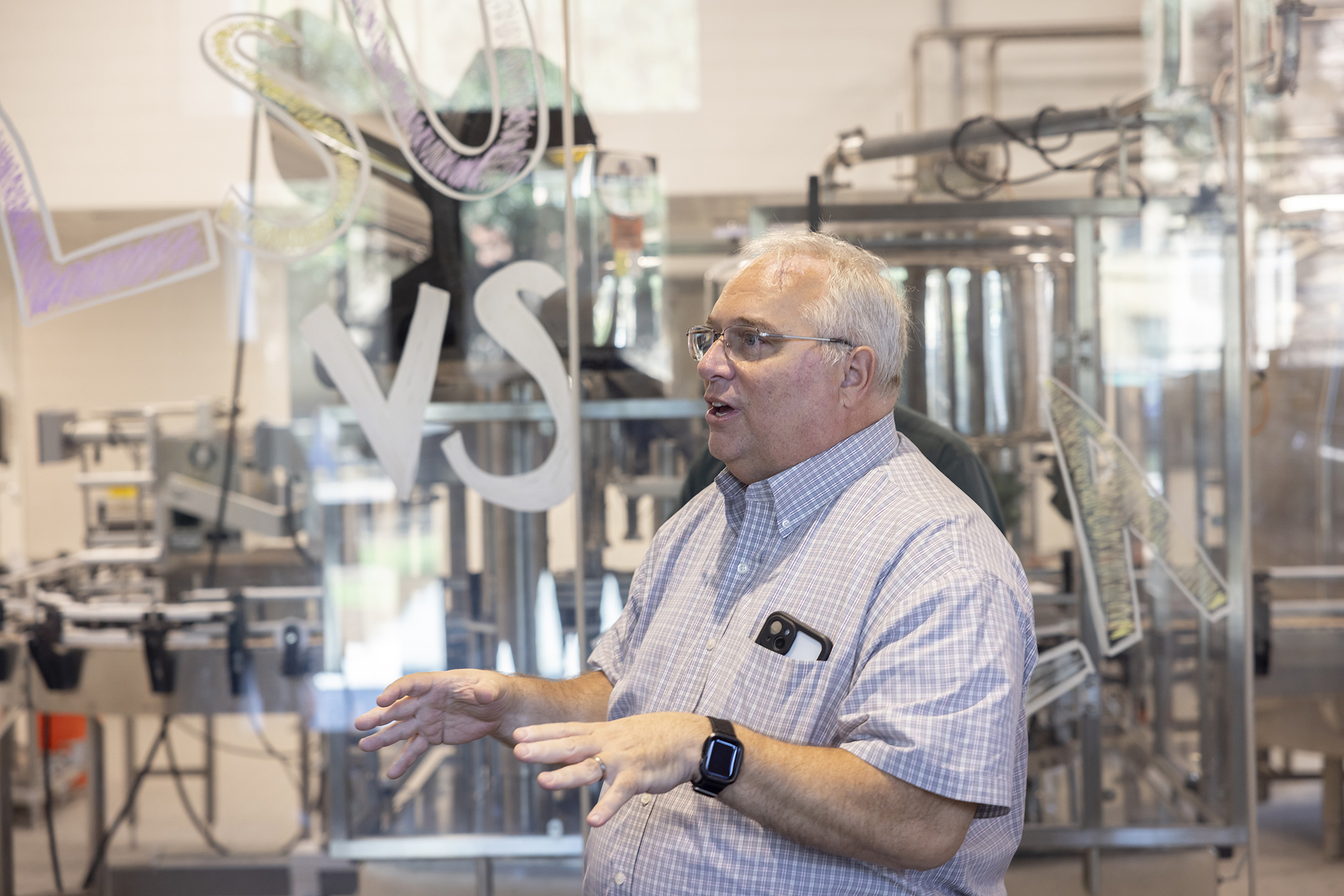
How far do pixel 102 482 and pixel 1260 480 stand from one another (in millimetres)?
2433

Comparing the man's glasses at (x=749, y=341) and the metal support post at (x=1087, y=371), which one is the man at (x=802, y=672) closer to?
the man's glasses at (x=749, y=341)

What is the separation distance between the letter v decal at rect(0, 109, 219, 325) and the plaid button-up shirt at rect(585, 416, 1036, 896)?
4.57 ft

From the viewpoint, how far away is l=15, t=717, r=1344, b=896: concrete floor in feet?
7.15

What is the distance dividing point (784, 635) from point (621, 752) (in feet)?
0.87

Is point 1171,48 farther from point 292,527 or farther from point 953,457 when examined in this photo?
point 292,527

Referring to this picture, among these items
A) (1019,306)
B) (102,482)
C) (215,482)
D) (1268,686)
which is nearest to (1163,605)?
(1268,686)


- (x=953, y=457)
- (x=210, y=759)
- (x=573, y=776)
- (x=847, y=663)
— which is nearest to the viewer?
(x=573, y=776)

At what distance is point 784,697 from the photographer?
1.12 m

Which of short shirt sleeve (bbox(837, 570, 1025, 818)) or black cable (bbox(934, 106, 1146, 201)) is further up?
black cable (bbox(934, 106, 1146, 201))

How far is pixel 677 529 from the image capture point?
1421 mm

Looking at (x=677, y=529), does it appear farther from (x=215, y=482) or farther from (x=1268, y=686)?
(x=1268, y=686)

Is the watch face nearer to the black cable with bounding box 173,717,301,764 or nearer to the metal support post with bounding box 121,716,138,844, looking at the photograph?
the black cable with bounding box 173,717,301,764

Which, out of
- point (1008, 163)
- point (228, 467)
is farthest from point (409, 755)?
point (1008, 163)

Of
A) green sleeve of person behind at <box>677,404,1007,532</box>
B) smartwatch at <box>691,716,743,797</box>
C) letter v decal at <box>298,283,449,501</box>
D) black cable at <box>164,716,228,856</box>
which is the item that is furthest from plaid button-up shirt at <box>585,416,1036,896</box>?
black cable at <box>164,716,228,856</box>
